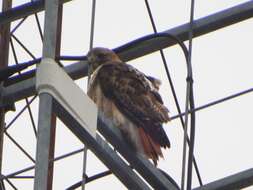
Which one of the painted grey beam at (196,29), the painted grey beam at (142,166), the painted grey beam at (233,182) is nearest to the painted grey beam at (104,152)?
the painted grey beam at (142,166)

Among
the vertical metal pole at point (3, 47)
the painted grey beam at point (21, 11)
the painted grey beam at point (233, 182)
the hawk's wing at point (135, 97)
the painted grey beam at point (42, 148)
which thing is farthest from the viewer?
the vertical metal pole at point (3, 47)

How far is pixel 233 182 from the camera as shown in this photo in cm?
1067

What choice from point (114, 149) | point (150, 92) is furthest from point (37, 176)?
point (150, 92)

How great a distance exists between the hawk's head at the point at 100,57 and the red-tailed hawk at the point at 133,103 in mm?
338

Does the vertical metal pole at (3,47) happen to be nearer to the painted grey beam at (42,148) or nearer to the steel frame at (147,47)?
the steel frame at (147,47)

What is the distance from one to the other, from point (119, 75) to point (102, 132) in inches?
100

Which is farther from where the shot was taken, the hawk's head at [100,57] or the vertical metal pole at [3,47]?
the vertical metal pole at [3,47]

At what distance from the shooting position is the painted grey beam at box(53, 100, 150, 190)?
7949mm

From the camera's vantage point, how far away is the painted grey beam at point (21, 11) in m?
12.7

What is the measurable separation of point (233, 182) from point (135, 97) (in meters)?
0.95

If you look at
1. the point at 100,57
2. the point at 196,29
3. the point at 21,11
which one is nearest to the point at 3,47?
the point at 21,11

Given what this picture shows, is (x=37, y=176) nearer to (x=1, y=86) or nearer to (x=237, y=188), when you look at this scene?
(x=237, y=188)

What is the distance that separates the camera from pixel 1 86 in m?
12.7

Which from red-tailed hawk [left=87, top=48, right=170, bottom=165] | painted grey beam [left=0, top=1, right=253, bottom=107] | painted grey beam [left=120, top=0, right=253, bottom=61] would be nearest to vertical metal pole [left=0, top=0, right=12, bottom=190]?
painted grey beam [left=0, top=1, right=253, bottom=107]
